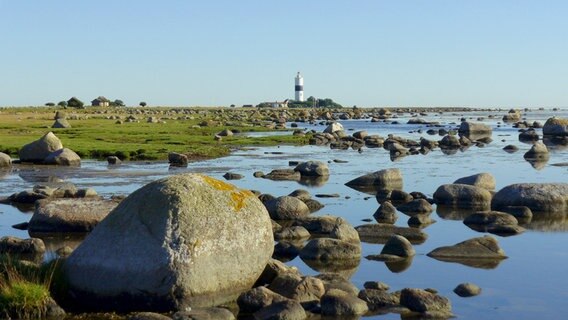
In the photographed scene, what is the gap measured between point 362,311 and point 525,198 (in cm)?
1402

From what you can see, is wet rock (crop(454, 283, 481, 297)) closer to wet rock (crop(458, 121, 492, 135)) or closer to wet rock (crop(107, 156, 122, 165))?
wet rock (crop(107, 156, 122, 165))

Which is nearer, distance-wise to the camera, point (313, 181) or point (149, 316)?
point (149, 316)

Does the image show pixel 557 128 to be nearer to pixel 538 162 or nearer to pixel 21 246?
pixel 538 162

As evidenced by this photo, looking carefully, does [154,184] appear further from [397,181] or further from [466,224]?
[397,181]

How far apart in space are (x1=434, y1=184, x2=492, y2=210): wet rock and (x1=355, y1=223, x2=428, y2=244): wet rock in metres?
6.21

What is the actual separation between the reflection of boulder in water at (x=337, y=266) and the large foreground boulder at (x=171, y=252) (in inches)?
120

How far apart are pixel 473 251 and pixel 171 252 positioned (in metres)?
8.47

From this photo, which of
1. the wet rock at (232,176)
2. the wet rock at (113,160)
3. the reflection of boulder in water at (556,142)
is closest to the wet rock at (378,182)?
the wet rock at (232,176)

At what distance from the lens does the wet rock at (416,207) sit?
27.2 meters

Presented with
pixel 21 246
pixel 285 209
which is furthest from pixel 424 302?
pixel 285 209

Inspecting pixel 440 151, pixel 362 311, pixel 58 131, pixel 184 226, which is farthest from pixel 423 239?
pixel 58 131

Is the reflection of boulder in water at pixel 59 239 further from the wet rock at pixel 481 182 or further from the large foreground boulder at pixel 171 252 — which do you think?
the wet rock at pixel 481 182

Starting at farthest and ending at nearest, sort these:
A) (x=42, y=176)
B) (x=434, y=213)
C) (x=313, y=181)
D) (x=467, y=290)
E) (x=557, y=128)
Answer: (x=557, y=128) → (x=42, y=176) → (x=313, y=181) → (x=434, y=213) → (x=467, y=290)

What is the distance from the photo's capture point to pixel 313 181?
122 ft
